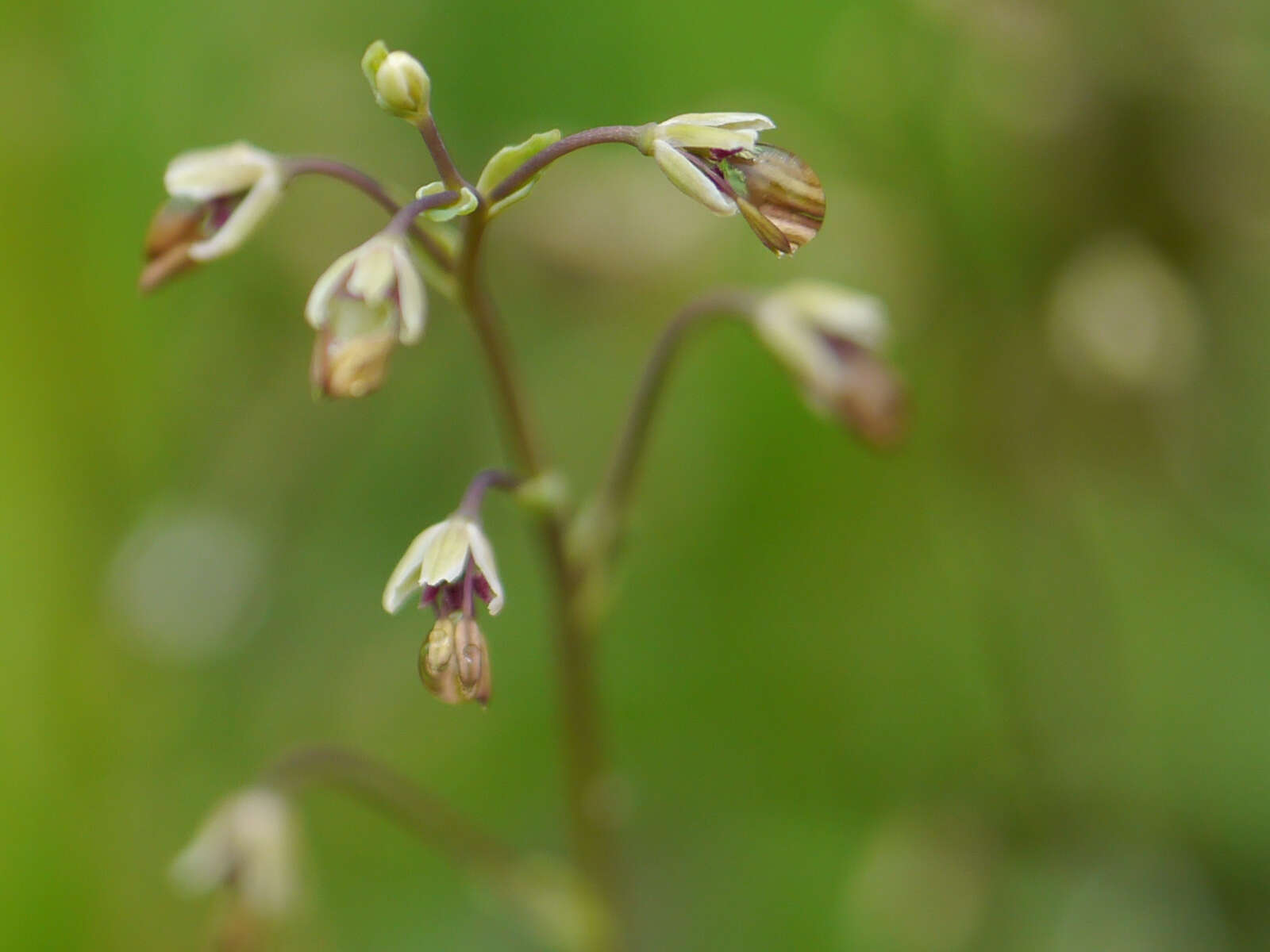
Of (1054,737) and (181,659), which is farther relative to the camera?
(181,659)

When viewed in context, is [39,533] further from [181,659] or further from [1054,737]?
[1054,737]

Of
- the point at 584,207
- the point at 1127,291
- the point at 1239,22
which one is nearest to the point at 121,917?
the point at 584,207

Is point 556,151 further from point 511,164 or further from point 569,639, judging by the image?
point 569,639

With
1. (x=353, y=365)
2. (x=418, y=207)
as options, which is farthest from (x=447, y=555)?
(x=418, y=207)

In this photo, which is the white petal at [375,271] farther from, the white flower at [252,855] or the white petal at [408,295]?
the white flower at [252,855]

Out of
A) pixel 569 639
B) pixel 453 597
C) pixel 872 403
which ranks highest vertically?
pixel 453 597

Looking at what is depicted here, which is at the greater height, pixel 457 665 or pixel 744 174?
pixel 744 174

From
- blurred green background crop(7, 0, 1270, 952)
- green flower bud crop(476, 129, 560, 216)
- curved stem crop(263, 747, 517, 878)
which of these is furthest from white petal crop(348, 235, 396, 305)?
blurred green background crop(7, 0, 1270, 952)

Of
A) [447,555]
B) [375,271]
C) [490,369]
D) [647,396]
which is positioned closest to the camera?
[375,271]
